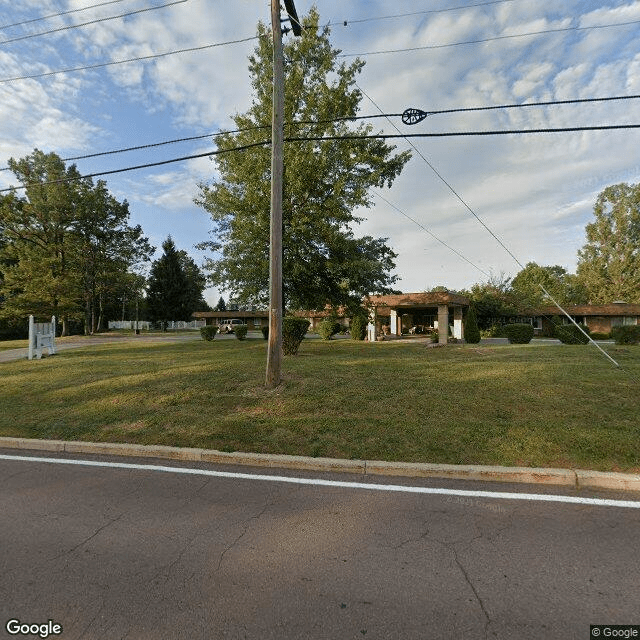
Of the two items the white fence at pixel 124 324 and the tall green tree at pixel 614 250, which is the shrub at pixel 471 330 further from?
the white fence at pixel 124 324

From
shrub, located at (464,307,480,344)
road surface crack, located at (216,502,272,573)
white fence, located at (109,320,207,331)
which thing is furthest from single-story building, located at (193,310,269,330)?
road surface crack, located at (216,502,272,573)

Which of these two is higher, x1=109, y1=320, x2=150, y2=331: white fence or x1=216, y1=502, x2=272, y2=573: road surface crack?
x1=109, y1=320, x2=150, y2=331: white fence

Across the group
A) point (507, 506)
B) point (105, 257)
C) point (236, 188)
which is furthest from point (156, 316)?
point (507, 506)

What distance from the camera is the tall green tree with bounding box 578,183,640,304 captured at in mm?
38438

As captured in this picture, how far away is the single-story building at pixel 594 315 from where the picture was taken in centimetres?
3225

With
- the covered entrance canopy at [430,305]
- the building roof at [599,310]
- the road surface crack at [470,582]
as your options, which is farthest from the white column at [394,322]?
the road surface crack at [470,582]

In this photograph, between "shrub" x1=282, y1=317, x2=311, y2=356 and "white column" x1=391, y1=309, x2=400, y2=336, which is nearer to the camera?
"shrub" x1=282, y1=317, x2=311, y2=356

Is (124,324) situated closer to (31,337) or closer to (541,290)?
(31,337)

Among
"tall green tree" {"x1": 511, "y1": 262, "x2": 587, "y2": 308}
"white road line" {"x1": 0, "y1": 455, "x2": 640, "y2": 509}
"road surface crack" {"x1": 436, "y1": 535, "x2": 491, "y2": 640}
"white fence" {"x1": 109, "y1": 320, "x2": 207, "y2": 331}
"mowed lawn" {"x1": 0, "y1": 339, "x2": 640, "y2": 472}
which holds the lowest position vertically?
"white road line" {"x1": 0, "y1": 455, "x2": 640, "y2": 509}

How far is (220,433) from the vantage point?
18.6 feet

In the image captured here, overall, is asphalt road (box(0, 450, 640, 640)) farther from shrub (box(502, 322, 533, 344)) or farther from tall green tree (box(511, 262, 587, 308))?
tall green tree (box(511, 262, 587, 308))

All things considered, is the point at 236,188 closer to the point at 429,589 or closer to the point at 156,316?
the point at 429,589

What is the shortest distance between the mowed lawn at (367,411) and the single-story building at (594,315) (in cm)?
2687

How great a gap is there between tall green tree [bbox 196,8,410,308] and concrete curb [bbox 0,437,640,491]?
9617 millimetres
